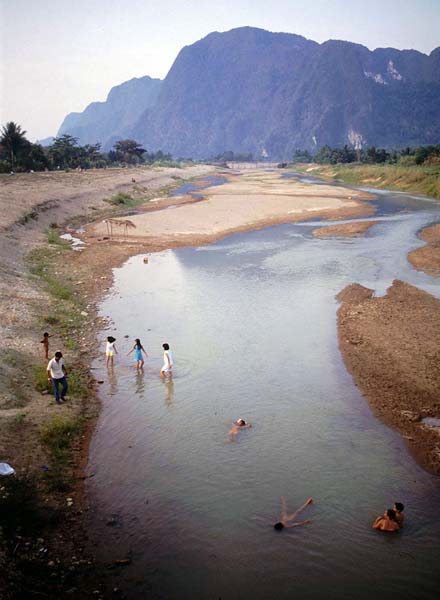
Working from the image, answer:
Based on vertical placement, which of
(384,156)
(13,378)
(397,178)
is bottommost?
(13,378)

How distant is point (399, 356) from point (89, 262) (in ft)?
69.2

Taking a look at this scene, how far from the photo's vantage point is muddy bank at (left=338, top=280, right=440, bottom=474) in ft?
42.0

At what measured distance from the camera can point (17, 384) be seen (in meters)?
13.7

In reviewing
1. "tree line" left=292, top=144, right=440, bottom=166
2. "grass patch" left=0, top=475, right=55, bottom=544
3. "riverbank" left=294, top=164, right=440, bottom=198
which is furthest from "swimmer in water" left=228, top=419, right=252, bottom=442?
"tree line" left=292, top=144, right=440, bottom=166

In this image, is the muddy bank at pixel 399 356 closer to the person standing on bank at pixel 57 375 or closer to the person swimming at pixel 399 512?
the person swimming at pixel 399 512

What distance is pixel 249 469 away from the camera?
11.2m

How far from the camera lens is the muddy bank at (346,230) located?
133 ft

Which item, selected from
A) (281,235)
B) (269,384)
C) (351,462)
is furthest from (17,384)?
(281,235)

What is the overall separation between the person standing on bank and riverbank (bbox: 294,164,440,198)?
204 ft

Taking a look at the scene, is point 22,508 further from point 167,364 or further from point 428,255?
point 428,255

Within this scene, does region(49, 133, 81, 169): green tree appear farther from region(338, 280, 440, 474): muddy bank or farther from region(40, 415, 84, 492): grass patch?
region(40, 415, 84, 492): grass patch

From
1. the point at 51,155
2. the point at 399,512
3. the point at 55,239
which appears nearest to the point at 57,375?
the point at 399,512

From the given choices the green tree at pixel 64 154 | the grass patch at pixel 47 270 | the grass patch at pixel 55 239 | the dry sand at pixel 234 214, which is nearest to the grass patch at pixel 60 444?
the grass patch at pixel 47 270

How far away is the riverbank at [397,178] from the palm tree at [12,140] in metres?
57.8
